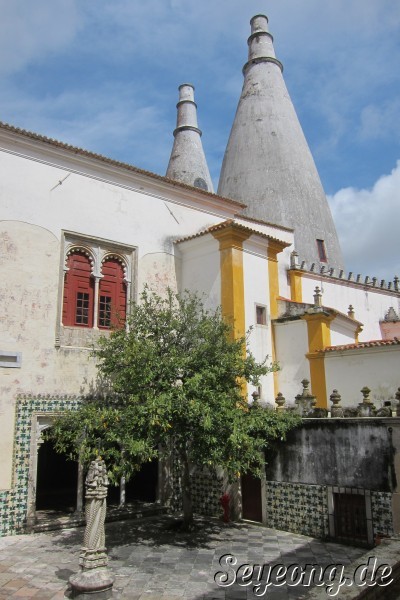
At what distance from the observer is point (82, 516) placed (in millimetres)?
11898

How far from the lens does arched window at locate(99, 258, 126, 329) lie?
44.5 feet

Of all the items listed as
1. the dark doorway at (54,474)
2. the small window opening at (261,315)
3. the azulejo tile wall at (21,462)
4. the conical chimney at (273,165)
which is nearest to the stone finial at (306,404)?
the small window opening at (261,315)

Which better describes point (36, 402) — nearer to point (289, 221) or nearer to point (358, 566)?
point (358, 566)

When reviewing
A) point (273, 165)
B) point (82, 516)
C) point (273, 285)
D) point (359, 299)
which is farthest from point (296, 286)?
point (82, 516)

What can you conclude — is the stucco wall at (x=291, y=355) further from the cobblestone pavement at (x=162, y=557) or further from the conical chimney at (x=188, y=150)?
the conical chimney at (x=188, y=150)

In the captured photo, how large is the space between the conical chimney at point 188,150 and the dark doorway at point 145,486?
20.6 metres

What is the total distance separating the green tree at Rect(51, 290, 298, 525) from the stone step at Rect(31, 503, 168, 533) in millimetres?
2033

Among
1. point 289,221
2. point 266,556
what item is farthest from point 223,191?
point 266,556

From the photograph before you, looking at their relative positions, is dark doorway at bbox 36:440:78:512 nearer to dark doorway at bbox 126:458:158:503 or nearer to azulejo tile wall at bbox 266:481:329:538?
dark doorway at bbox 126:458:158:503

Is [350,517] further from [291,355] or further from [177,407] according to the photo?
[291,355]

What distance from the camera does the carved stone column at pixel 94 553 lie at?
7277mm

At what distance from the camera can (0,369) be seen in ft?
37.2

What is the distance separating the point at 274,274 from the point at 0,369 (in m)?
8.23

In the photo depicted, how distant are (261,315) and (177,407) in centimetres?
573
